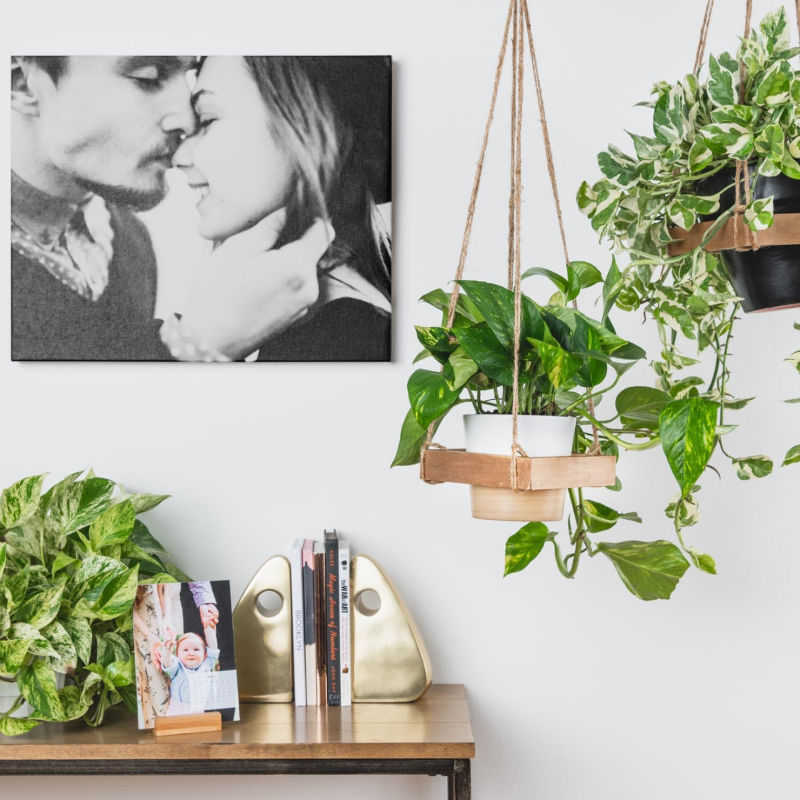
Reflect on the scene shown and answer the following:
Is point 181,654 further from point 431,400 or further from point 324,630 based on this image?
point 431,400

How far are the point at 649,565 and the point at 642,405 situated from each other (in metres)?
0.25

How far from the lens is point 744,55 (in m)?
0.99

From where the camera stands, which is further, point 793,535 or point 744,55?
point 793,535

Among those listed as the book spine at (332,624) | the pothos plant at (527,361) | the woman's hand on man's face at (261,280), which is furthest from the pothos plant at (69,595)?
the pothos plant at (527,361)

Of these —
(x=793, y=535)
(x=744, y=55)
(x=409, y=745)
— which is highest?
(x=744, y=55)

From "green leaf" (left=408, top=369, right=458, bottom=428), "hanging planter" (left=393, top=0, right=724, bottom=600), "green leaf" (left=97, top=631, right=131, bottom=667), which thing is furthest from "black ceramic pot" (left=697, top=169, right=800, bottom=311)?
"green leaf" (left=97, top=631, right=131, bottom=667)

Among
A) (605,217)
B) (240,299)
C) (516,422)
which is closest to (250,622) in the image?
(240,299)

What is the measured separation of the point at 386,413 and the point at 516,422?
58cm

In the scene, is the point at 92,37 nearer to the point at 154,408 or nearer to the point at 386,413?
the point at 154,408

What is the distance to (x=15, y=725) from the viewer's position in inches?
50.4

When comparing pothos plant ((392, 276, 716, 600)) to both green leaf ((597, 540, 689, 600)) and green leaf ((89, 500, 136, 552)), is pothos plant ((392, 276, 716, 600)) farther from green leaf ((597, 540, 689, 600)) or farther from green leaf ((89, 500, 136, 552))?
green leaf ((89, 500, 136, 552))

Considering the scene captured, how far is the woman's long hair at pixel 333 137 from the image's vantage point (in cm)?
156

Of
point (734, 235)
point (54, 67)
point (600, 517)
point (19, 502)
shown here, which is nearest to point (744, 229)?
point (734, 235)

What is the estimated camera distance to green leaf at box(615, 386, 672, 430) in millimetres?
1181
